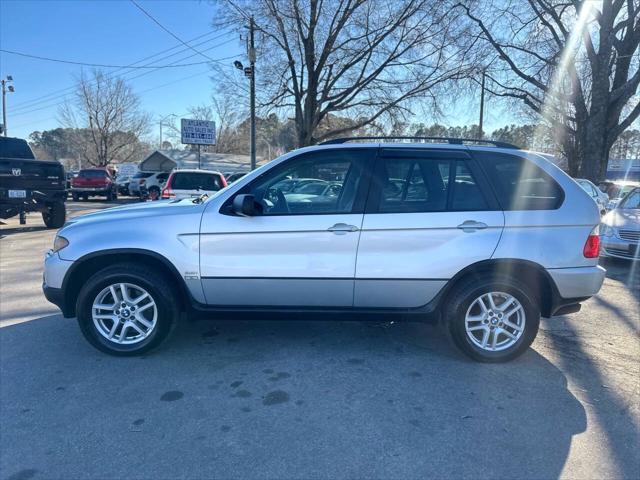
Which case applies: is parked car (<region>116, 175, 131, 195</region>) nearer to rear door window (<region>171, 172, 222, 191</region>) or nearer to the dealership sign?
the dealership sign

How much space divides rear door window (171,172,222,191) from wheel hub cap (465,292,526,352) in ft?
31.3

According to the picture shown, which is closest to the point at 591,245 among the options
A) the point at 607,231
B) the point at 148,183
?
the point at 607,231

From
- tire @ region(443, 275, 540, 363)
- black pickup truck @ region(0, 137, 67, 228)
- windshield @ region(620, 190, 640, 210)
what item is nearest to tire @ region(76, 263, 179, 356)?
tire @ region(443, 275, 540, 363)

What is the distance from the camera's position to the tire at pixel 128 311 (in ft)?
12.2

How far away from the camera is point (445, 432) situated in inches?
112

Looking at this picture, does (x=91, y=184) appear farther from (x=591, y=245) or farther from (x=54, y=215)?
(x=591, y=245)

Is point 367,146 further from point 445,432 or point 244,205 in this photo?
point 445,432

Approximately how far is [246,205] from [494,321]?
2290mm

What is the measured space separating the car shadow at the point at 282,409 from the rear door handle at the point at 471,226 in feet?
3.81

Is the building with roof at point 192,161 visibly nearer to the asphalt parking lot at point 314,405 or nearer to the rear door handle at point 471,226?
the asphalt parking lot at point 314,405

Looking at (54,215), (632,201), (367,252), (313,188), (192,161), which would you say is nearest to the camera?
(367,252)

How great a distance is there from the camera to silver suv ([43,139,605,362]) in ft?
12.0

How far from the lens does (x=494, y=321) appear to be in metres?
3.77

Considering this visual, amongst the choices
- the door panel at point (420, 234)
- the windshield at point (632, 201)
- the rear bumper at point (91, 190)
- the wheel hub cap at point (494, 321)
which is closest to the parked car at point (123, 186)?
the rear bumper at point (91, 190)
